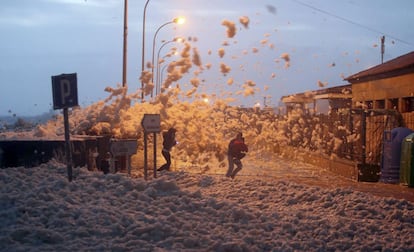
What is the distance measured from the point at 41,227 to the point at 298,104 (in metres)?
44.1

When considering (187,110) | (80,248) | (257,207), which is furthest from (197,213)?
(187,110)

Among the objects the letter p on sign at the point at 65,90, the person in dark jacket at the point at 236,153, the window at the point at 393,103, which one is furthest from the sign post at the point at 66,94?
the window at the point at 393,103

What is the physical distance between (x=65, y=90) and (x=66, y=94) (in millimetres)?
78

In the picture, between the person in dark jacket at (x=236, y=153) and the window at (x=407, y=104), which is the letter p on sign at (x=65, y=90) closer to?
the person in dark jacket at (x=236, y=153)

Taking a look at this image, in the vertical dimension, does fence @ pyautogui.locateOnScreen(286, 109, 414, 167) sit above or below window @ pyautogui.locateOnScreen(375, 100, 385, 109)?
below

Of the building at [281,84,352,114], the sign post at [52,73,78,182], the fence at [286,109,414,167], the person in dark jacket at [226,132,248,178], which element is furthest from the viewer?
the building at [281,84,352,114]

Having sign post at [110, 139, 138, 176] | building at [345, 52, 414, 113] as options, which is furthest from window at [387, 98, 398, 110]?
sign post at [110, 139, 138, 176]

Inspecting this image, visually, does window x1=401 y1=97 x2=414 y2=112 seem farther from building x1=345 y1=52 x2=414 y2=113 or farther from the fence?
the fence

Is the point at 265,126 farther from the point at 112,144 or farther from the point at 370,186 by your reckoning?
the point at 112,144

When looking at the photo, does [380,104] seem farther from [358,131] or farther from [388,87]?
[358,131]

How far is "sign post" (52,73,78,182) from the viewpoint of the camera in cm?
1140

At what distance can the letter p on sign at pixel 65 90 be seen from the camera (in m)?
11.4

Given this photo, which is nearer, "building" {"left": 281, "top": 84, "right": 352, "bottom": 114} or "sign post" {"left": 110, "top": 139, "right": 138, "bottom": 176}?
"sign post" {"left": 110, "top": 139, "right": 138, "bottom": 176}

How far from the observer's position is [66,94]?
37.7 feet
